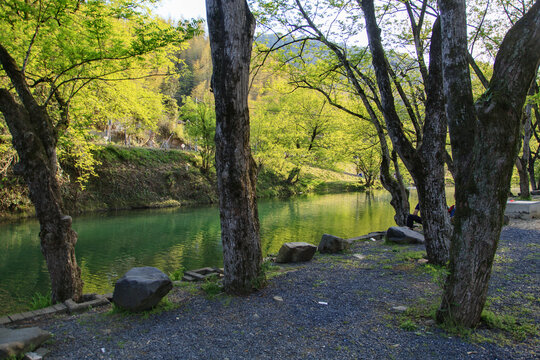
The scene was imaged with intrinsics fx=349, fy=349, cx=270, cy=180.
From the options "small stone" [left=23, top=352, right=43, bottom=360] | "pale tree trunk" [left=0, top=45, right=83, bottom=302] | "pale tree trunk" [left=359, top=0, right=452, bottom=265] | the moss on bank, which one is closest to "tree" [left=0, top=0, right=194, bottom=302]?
"pale tree trunk" [left=0, top=45, right=83, bottom=302]

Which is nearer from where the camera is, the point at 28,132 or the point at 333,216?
A: the point at 28,132

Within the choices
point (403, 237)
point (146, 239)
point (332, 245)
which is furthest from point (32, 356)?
point (146, 239)

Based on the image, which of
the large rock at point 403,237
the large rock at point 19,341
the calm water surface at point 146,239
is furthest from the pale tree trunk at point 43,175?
the large rock at point 403,237

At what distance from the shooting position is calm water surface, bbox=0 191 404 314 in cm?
893

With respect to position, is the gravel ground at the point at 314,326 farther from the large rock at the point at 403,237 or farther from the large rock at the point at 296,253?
the large rock at the point at 403,237

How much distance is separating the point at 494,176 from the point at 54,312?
607 cm

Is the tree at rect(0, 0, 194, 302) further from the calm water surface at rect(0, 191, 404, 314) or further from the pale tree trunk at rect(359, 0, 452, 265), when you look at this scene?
the pale tree trunk at rect(359, 0, 452, 265)

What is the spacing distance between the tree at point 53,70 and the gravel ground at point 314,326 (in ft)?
4.56

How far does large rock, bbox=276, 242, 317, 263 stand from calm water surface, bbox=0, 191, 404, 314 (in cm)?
261

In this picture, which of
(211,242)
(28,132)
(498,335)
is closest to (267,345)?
(498,335)

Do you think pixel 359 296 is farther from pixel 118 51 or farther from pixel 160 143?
pixel 160 143

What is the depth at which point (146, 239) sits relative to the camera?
45.1 ft

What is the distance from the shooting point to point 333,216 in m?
19.9

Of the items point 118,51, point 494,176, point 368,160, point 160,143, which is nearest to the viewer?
point 494,176
